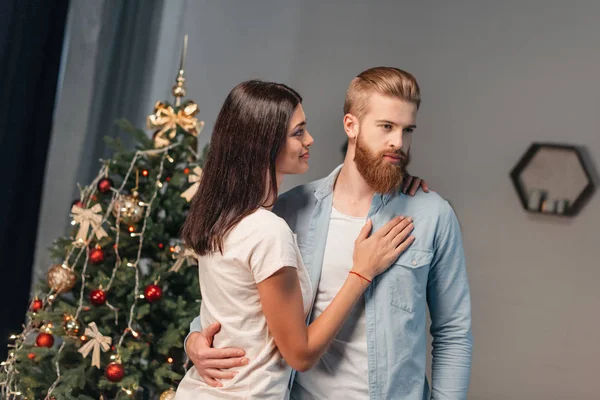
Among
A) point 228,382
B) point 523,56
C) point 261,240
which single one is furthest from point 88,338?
point 523,56

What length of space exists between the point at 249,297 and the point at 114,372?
1093mm

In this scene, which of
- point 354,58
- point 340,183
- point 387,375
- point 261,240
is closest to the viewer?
point 261,240

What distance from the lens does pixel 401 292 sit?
1645 mm

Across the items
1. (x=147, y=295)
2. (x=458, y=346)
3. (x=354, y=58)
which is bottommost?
(x=147, y=295)

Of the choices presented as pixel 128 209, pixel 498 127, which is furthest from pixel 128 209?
pixel 498 127

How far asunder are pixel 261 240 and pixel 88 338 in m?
1.28

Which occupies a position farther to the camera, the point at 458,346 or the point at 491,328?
the point at 491,328

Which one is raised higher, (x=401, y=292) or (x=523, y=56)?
(x=523, y=56)

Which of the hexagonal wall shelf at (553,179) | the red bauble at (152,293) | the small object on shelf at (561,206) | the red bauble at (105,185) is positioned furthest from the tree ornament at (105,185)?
the small object on shelf at (561,206)

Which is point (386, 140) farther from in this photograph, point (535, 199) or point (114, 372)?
point (535, 199)

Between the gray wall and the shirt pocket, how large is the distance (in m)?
1.94

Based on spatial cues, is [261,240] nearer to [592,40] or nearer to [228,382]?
[228,382]

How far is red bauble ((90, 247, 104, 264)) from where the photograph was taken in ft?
8.34

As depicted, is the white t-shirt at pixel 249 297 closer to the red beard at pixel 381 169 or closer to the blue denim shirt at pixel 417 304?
the blue denim shirt at pixel 417 304
